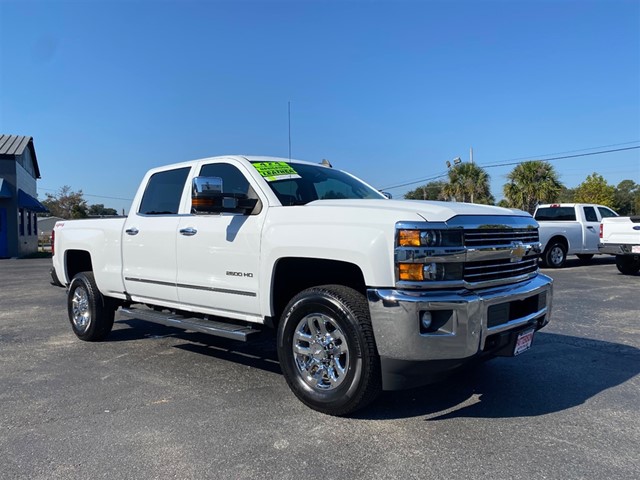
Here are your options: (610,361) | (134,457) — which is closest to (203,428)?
(134,457)

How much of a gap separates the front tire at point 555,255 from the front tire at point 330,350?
13.7 metres

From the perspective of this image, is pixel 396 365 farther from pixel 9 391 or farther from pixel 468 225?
pixel 9 391

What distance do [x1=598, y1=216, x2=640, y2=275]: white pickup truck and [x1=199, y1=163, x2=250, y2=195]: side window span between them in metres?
11.2

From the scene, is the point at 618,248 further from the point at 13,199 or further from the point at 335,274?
the point at 13,199

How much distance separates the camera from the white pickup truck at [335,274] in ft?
11.4

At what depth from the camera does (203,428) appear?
144 inches

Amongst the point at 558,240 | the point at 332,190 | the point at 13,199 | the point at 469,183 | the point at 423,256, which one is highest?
the point at 469,183

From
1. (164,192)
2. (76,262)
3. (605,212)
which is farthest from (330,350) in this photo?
(605,212)

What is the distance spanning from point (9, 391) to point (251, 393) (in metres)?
2.12

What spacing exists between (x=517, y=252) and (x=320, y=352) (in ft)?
5.62

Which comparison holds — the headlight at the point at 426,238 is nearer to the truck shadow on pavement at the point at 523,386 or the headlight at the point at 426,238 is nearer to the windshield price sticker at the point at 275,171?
the truck shadow on pavement at the point at 523,386

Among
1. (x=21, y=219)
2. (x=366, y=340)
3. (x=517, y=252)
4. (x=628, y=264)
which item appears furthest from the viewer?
(x=21, y=219)

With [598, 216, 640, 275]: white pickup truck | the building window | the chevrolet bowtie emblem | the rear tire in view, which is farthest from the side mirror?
the building window

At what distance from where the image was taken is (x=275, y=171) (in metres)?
4.89
